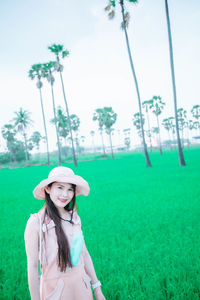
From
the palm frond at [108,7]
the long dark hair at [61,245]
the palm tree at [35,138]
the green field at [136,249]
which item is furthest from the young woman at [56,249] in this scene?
the palm tree at [35,138]

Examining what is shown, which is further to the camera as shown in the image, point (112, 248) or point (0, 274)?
point (112, 248)

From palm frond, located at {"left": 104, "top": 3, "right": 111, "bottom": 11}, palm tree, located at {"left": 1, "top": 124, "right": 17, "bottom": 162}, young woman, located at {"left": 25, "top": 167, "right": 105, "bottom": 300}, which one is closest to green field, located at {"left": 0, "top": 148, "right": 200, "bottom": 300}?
young woman, located at {"left": 25, "top": 167, "right": 105, "bottom": 300}

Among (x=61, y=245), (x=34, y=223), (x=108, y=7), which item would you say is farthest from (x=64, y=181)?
(x=108, y=7)

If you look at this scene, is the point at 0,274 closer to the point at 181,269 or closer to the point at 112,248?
the point at 112,248

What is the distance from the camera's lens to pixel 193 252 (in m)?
3.83

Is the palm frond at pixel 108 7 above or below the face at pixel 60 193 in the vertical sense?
above

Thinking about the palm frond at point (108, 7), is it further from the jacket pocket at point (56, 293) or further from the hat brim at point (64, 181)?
the jacket pocket at point (56, 293)

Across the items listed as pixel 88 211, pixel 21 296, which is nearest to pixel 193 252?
pixel 21 296

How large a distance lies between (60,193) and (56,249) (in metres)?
0.46

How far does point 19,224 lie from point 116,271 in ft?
14.9

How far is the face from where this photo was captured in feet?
5.66

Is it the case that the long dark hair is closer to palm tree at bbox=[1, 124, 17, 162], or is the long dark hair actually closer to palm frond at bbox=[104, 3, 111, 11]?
palm frond at bbox=[104, 3, 111, 11]

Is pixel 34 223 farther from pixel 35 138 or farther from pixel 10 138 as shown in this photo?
pixel 35 138

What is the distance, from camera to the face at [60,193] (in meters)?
1.73
